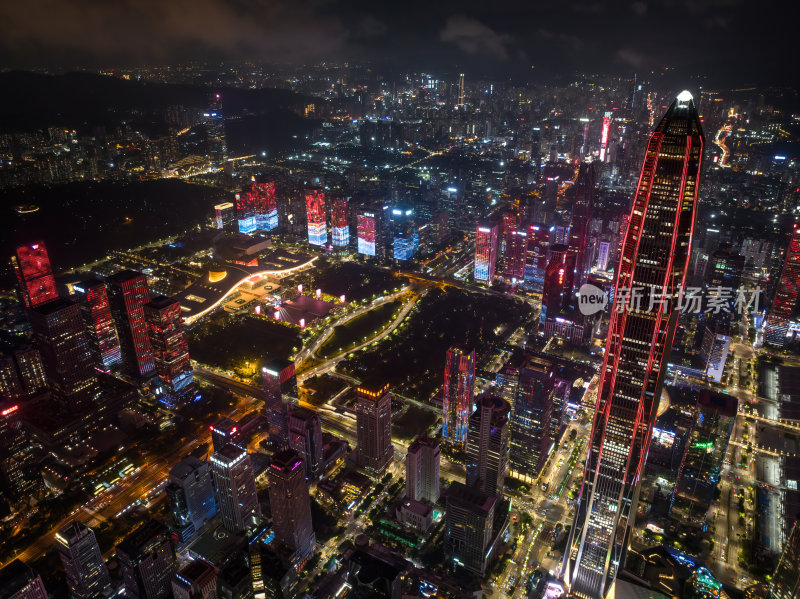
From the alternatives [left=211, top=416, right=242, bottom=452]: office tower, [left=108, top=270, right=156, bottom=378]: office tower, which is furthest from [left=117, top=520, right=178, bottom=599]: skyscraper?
[left=108, top=270, right=156, bottom=378]: office tower

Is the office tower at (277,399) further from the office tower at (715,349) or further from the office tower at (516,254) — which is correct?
the office tower at (715,349)

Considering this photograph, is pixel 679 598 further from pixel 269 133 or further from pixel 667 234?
pixel 269 133

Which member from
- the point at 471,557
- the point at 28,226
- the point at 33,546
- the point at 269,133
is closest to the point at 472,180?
the point at 269,133

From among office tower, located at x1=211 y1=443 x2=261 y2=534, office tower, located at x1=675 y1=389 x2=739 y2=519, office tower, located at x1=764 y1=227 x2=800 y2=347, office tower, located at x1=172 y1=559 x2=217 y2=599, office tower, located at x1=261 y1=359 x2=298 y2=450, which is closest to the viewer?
office tower, located at x1=172 y1=559 x2=217 y2=599

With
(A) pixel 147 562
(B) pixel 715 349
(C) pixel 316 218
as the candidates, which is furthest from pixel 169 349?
(B) pixel 715 349

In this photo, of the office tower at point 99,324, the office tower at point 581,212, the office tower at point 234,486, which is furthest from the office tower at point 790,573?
the office tower at point 99,324

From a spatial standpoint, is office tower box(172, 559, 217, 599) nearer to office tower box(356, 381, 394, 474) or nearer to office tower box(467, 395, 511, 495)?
office tower box(356, 381, 394, 474)

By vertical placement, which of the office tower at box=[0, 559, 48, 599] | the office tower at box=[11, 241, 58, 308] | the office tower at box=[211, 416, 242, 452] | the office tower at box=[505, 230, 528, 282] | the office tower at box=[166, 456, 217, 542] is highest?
the office tower at box=[11, 241, 58, 308]
